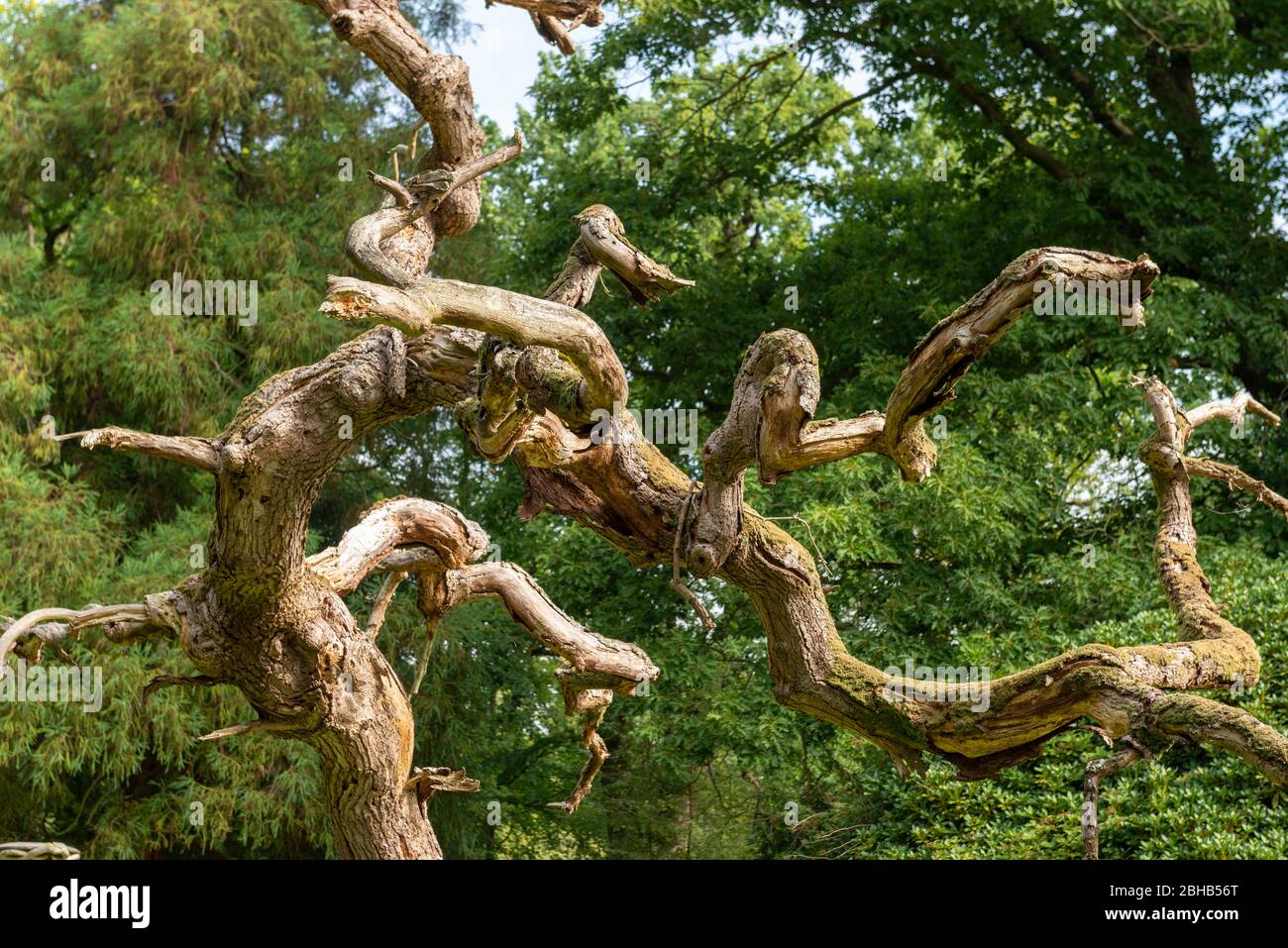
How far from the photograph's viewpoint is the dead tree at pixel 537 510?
3021 mm

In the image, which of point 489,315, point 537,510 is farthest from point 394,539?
point 489,315

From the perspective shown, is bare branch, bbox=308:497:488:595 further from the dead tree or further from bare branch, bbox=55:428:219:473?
bare branch, bbox=55:428:219:473

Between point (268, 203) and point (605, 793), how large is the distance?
497 cm

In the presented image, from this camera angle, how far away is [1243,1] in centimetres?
944

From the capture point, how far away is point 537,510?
13.0 ft

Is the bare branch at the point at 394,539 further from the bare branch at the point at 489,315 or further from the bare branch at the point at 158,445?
the bare branch at the point at 489,315

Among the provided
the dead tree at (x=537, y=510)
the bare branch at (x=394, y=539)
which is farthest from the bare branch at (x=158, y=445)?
the bare branch at (x=394, y=539)

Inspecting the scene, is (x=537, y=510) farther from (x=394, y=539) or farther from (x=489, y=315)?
(x=489, y=315)

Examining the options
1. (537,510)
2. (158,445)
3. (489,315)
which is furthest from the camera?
(537,510)

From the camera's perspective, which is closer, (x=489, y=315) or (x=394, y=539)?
(x=489, y=315)

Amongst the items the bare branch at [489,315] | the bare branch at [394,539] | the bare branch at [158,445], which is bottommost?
the bare branch at [394,539]

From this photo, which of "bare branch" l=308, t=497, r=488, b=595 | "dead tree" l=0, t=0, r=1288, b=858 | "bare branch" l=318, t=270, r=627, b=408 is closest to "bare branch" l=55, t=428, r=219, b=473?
"dead tree" l=0, t=0, r=1288, b=858

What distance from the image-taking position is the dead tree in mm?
3021
